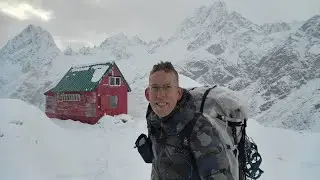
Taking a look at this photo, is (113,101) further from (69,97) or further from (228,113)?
(228,113)

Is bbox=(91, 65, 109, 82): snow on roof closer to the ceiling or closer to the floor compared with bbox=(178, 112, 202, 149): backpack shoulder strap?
closer to the ceiling

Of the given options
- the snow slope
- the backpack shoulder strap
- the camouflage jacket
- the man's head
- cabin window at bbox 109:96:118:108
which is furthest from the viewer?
cabin window at bbox 109:96:118:108

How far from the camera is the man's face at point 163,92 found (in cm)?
276

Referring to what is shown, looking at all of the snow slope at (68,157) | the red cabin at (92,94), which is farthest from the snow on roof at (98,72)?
the snow slope at (68,157)

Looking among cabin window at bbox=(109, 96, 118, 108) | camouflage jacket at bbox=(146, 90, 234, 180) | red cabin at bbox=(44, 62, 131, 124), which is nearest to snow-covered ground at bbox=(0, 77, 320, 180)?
A: camouflage jacket at bbox=(146, 90, 234, 180)

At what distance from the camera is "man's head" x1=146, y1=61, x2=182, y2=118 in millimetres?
2764

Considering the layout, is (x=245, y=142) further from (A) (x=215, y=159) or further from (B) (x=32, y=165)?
(B) (x=32, y=165)

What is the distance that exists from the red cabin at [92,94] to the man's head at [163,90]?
2717 centimetres

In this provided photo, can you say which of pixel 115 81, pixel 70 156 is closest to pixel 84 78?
pixel 115 81

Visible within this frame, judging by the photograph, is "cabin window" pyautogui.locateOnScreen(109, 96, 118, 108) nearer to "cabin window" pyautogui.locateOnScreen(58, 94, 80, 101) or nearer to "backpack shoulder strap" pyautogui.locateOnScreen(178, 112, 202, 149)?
"cabin window" pyautogui.locateOnScreen(58, 94, 80, 101)

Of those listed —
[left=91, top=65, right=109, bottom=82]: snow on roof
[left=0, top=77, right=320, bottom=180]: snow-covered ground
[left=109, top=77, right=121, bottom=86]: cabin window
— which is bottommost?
[left=0, top=77, right=320, bottom=180]: snow-covered ground

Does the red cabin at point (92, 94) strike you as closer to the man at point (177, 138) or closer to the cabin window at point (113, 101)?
the cabin window at point (113, 101)

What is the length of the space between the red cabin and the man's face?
1070 inches

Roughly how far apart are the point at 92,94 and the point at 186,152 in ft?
91.9
